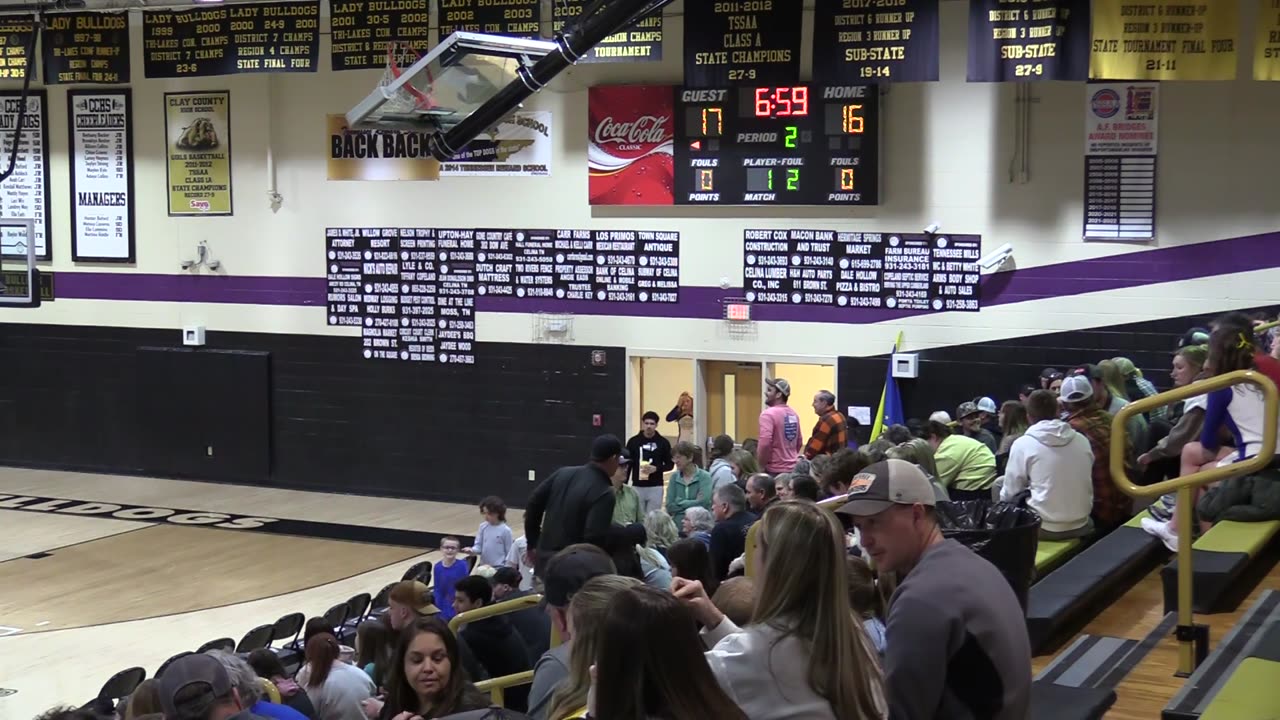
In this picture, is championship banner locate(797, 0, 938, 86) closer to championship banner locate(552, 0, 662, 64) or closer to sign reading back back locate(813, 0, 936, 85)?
sign reading back back locate(813, 0, 936, 85)

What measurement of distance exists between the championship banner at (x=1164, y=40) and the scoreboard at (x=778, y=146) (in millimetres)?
2604

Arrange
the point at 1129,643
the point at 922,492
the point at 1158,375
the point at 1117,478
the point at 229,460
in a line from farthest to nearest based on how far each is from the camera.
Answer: the point at 229,460 → the point at 1158,375 → the point at 1129,643 → the point at 1117,478 → the point at 922,492

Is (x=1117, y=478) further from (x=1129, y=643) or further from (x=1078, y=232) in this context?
(x=1078, y=232)

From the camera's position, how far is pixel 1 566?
42.0 ft

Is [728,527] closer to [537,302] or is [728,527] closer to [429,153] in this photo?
[537,302]

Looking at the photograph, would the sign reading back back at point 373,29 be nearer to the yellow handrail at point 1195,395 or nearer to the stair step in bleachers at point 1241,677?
the yellow handrail at point 1195,395

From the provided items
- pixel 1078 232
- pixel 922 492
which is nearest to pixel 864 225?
pixel 1078 232

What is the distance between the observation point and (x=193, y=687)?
3469 mm

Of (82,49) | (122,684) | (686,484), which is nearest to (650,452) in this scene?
(686,484)

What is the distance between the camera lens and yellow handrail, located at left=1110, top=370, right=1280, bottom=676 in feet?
15.5

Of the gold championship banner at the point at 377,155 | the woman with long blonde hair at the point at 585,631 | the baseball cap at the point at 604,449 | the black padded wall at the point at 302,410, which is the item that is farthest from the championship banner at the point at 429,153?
the woman with long blonde hair at the point at 585,631

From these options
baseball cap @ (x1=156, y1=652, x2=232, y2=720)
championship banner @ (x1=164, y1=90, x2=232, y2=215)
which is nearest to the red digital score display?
championship banner @ (x1=164, y1=90, x2=232, y2=215)

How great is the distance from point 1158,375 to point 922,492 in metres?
10.3

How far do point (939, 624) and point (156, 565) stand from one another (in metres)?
11.2
